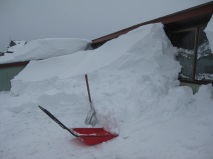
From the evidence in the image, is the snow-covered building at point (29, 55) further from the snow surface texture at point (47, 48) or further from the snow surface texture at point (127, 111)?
the snow surface texture at point (127, 111)

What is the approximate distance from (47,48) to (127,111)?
8.16m

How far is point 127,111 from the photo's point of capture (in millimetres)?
4762

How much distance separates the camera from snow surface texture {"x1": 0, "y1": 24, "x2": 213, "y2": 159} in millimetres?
3719

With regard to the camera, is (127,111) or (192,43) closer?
(127,111)

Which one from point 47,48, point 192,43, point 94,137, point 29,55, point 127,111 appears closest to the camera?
point 94,137

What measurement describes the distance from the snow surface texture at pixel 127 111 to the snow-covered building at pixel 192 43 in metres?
0.26

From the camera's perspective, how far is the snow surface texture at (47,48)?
37.4 ft

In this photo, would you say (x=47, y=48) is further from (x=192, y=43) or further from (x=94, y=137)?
(x=94, y=137)

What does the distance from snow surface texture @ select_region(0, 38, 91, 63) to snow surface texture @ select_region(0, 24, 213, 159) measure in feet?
14.0

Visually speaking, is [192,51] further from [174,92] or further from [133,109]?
[133,109]

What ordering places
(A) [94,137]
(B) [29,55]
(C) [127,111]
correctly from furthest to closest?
(B) [29,55], (C) [127,111], (A) [94,137]

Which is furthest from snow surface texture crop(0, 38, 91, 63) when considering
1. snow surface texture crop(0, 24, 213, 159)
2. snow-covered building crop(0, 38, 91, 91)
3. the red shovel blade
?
the red shovel blade

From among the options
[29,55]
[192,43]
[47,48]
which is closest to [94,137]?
[192,43]

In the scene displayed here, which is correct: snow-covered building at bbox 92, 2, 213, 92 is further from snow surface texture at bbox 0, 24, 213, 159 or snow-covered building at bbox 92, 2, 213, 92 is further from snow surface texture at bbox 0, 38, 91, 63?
snow surface texture at bbox 0, 38, 91, 63
